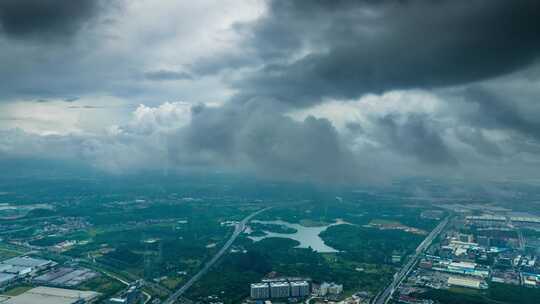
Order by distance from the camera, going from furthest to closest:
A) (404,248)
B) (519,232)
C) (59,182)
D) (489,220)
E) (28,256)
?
(59,182) → (489,220) → (519,232) → (404,248) → (28,256)

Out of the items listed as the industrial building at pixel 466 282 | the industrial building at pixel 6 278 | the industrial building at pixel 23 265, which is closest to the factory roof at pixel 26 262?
the industrial building at pixel 23 265

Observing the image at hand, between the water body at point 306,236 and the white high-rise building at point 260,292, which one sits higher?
the water body at point 306,236

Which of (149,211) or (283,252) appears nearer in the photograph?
(283,252)

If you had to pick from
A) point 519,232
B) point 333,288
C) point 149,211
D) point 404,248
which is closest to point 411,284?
point 333,288

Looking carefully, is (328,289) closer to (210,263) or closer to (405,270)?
(405,270)

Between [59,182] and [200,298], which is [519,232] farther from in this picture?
[59,182]

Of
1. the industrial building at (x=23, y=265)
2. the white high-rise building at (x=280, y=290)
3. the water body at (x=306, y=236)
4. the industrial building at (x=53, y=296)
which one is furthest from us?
the water body at (x=306, y=236)

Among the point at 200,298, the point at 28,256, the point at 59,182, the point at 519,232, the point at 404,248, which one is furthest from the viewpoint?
the point at 59,182

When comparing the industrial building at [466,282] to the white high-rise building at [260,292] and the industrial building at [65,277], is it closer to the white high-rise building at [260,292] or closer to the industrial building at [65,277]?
the white high-rise building at [260,292]
